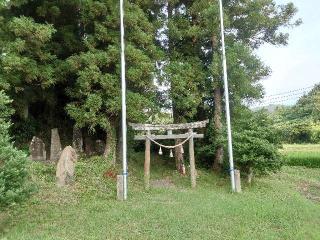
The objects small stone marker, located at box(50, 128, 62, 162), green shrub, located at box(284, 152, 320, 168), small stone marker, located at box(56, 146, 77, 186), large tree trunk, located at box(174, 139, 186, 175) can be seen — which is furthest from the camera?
green shrub, located at box(284, 152, 320, 168)

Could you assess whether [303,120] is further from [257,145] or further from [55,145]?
[55,145]

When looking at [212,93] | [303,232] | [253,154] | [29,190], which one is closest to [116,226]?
[29,190]

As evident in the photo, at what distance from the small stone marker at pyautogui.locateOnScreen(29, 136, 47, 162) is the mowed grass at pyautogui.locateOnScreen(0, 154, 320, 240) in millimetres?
2189

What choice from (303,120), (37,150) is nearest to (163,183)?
(37,150)

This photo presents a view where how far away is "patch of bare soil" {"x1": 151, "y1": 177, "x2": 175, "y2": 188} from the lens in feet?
48.5

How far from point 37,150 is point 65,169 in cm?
451

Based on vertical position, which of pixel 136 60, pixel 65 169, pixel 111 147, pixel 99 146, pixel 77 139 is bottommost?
pixel 65 169

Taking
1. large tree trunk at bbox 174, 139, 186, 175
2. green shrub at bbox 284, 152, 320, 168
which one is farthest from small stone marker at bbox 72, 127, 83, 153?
green shrub at bbox 284, 152, 320, 168

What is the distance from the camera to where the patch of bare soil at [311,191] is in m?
15.7

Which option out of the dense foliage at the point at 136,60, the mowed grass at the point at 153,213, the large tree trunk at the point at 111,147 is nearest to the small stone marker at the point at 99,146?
the dense foliage at the point at 136,60

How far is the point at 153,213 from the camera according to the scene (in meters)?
10.6

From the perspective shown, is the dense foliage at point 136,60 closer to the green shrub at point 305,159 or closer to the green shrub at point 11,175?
the green shrub at point 11,175

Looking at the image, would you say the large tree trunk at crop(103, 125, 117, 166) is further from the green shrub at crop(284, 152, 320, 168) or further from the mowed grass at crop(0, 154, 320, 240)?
the green shrub at crop(284, 152, 320, 168)

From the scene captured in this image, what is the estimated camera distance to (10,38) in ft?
48.7
